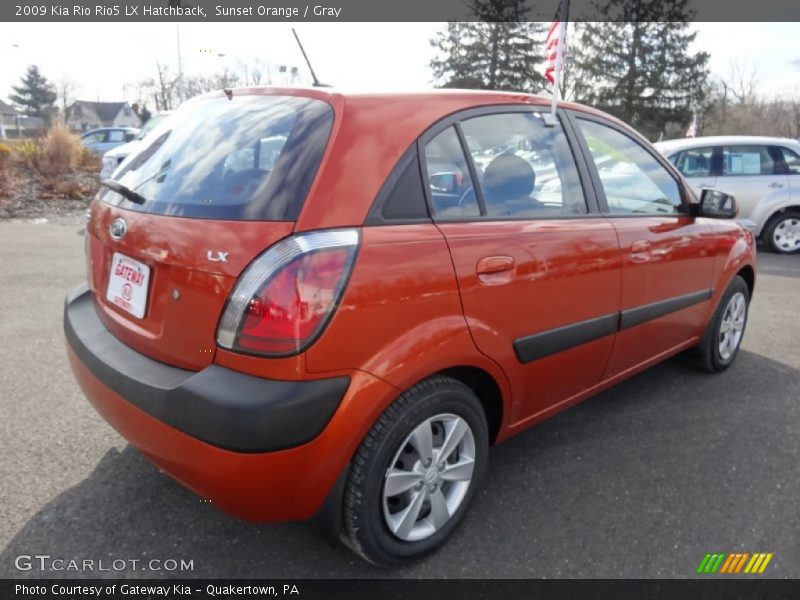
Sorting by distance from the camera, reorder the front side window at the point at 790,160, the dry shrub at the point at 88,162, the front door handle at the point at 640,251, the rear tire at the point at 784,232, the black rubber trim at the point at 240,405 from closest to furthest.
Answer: the black rubber trim at the point at 240,405 < the front door handle at the point at 640,251 < the front side window at the point at 790,160 < the rear tire at the point at 784,232 < the dry shrub at the point at 88,162

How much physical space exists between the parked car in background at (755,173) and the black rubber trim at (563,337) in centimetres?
681

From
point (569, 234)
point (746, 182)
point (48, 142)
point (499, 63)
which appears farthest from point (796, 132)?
point (569, 234)

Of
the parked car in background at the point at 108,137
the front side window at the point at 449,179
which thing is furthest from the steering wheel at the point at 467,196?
the parked car in background at the point at 108,137

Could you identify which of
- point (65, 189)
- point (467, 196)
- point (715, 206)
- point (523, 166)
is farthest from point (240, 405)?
point (65, 189)

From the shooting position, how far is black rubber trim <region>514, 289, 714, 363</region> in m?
2.43

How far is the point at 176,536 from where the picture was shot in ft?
7.45

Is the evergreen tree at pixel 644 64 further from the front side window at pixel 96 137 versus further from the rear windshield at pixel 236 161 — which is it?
the rear windshield at pixel 236 161

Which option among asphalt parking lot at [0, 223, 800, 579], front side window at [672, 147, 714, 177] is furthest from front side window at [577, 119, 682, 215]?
front side window at [672, 147, 714, 177]

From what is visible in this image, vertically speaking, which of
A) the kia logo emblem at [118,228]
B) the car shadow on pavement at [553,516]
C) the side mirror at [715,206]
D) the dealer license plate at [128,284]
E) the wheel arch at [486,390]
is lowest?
the car shadow on pavement at [553,516]

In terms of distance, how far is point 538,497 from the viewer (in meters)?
2.59

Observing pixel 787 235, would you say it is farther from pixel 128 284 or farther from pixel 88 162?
pixel 88 162

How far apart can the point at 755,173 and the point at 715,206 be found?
6579 millimetres

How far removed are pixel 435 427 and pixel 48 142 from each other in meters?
14.1

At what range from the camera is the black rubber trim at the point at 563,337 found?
242 cm
